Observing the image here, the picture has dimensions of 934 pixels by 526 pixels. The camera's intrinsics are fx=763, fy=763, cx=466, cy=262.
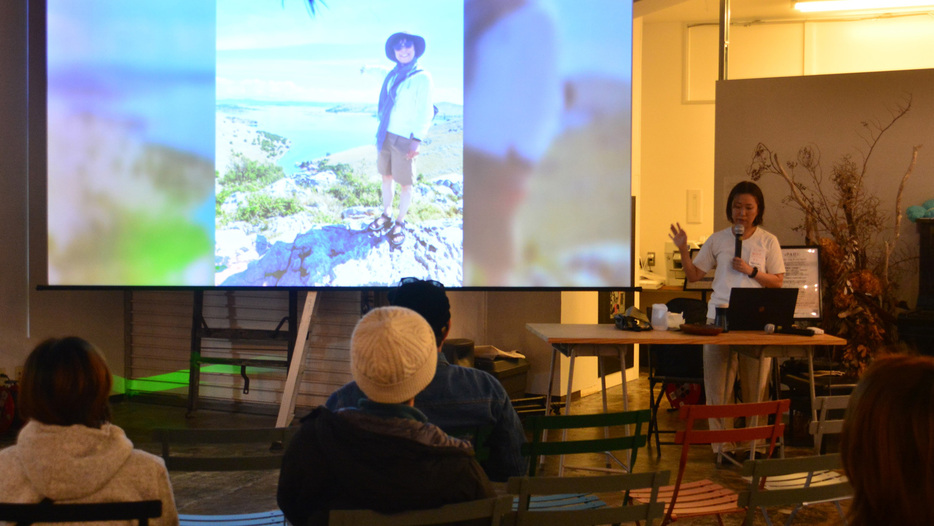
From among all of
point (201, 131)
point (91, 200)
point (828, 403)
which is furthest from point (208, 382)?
point (828, 403)

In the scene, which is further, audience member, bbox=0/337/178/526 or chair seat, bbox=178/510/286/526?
chair seat, bbox=178/510/286/526

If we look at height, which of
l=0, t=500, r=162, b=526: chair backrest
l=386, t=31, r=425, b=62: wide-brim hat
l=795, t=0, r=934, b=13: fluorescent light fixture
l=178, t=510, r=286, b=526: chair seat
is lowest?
l=178, t=510, r=286, b=526: chair seat

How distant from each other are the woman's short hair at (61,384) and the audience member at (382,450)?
1.79 feet

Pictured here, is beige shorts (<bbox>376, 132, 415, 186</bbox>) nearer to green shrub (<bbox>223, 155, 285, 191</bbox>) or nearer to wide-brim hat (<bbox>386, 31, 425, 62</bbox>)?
wide-brim hat (<bbox>386, 31, 425, 62</bbox>)

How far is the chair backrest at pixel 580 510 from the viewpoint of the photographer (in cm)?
192

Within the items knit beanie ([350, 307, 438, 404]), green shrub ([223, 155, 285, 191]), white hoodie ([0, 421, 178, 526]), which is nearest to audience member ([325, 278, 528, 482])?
knit beanie ([350, 307, 438, 404])

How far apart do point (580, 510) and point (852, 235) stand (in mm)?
4604

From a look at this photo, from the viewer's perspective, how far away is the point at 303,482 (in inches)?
64.0

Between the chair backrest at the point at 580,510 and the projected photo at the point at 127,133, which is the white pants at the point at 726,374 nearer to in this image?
the chair backrest at the point at 580,510

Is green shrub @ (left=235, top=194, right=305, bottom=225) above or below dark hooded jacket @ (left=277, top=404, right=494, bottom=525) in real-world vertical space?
above

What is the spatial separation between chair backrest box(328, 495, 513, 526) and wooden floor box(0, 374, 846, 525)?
7.24ft

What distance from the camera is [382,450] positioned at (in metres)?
1.59

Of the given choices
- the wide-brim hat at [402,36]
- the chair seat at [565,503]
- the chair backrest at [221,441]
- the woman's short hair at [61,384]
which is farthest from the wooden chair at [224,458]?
the wide-brim hat at [402,36]

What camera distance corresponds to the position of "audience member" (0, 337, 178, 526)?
1.77 metres
